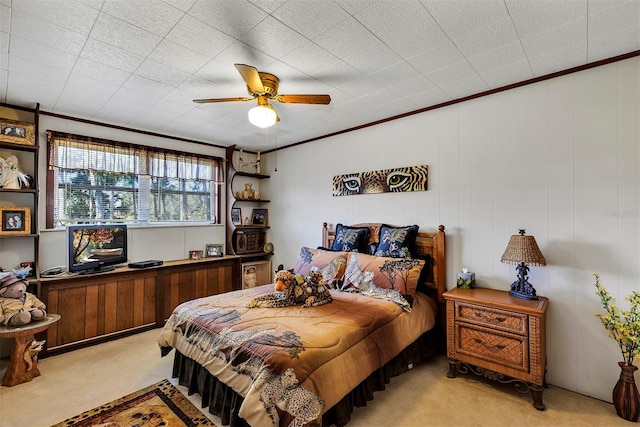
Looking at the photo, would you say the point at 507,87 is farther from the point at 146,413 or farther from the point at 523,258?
the point at 146,413

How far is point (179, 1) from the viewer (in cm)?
167

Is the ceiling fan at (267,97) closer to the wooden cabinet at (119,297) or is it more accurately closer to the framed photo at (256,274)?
the wooden cabinet at (119,297)

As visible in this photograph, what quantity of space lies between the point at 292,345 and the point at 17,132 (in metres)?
3.58

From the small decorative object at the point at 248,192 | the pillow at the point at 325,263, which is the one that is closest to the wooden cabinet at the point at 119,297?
the small decorative object at the point at 248,192

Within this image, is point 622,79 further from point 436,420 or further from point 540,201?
point 436,420

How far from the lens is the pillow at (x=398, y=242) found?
3145 mm

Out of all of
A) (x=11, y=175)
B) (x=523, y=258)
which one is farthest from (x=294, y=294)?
(x=11, y=175)

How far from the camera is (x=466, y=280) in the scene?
2893 mm

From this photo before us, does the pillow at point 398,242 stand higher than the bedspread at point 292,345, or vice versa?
the pillow at point 398,242

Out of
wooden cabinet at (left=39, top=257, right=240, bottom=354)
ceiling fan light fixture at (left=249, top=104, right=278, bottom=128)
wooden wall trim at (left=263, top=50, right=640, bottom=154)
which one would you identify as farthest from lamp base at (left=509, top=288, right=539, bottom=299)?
wooden cabinet at (left=39, top=257, right=240, bottom=354)

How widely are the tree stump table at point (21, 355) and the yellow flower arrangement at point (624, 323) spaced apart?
4.66 meters

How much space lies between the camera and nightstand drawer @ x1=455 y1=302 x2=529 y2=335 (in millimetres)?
2303

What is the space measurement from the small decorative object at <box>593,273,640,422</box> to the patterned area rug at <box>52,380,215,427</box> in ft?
9.50

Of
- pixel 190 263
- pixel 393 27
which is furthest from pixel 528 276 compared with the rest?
pixel 190 263
